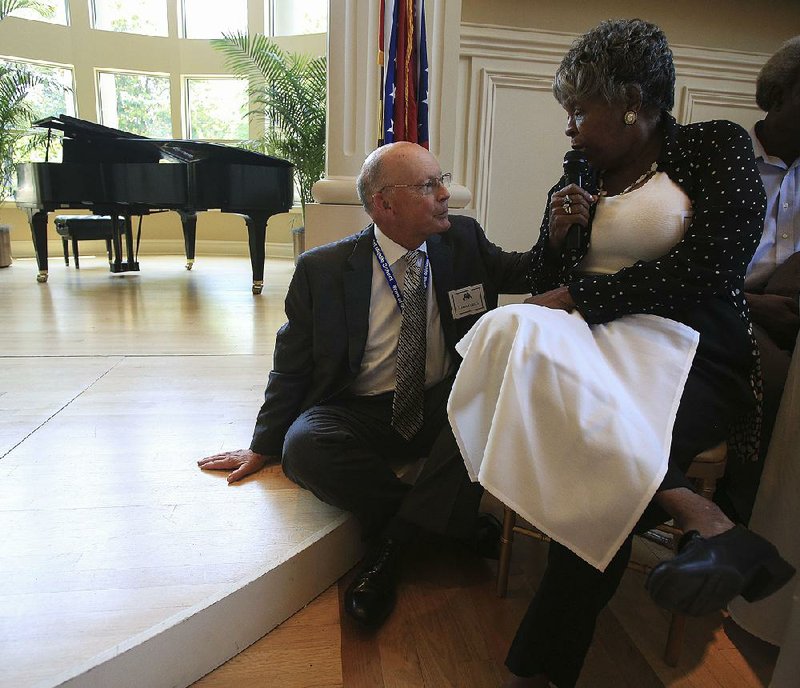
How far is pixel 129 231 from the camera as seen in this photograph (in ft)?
20.6

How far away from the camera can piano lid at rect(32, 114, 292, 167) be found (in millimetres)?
5086

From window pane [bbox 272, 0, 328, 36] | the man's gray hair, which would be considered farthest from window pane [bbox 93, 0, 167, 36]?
the man's gray hair

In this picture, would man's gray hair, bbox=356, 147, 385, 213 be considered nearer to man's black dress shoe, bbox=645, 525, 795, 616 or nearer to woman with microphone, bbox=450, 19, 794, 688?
woman with microphone, bbox=450, 19, 794, 688

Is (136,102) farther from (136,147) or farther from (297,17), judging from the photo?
(136,147)

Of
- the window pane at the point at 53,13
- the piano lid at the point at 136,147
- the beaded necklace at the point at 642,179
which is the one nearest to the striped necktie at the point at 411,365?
the beaded necklace at the point at 642,179

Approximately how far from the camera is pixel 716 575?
32.4 inches

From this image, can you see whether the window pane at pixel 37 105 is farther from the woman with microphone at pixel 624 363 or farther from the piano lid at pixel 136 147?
the woman with microphone at pixel 624 363

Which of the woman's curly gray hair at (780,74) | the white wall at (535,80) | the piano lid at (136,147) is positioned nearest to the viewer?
the woman's curly gray hair at (780,74)

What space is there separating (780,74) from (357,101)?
4.90ft

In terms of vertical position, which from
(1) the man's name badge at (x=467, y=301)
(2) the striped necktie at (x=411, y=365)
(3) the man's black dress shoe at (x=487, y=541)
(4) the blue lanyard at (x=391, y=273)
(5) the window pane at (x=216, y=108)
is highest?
(5) the window pane at (x=216, y=108)

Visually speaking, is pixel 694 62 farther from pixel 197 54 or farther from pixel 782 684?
pixel 197 54

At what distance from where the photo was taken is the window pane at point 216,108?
8.87 metres

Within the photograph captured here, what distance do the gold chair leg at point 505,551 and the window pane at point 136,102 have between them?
876 centimetres

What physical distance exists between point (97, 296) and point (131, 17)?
19.1 feet
